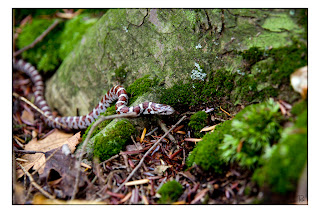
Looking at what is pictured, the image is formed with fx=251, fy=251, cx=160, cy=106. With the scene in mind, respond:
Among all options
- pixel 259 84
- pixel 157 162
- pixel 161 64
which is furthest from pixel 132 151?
pixel 259 84

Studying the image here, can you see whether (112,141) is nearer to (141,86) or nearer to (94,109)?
(141,86)

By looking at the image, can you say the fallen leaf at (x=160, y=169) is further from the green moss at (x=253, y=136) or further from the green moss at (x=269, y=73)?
the green moss at (x=269, y=73)

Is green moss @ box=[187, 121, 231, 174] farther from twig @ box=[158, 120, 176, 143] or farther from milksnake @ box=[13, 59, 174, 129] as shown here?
milksnake @ box=[13, 59, 174, 129]

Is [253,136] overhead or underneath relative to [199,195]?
overhead

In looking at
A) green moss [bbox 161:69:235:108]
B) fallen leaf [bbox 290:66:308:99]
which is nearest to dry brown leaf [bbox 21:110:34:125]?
green moss [bbox 161:69:235:108]

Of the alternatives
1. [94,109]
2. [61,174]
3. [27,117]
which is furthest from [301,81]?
[27,117]

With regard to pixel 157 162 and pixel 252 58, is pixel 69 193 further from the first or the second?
pixel 252 58
